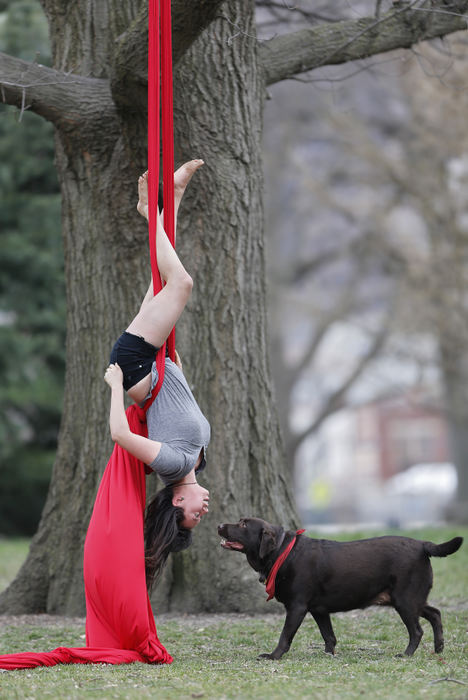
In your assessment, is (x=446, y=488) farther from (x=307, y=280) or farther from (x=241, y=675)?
(x=241, y=675)

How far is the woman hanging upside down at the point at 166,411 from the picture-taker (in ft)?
17.0

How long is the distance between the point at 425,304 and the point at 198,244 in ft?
41.9

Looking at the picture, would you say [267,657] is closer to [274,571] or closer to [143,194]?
[274,571]

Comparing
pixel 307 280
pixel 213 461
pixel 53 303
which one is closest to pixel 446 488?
pixel 307 280

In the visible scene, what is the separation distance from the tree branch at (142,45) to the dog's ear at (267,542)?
3.02 m

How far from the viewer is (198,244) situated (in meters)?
6.93

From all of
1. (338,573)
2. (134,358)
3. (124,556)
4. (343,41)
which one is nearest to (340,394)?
(343,41)

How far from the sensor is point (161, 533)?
205 inches

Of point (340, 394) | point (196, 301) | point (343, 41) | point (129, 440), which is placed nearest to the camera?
point (129, 440)

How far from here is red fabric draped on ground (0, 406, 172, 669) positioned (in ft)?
16.5

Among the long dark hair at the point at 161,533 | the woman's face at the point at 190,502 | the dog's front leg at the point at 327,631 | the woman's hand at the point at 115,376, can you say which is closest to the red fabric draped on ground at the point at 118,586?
the long dark hair at the point at 161,533

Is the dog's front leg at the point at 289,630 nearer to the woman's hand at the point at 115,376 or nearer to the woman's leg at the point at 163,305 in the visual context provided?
the woman's leg at the point at 163,305

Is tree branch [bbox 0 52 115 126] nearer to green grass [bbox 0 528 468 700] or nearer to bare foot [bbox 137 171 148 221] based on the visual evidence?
bare foot [bbox 137 171 148 221]

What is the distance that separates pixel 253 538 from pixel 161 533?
50cm
